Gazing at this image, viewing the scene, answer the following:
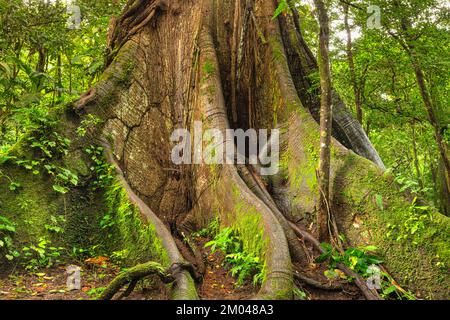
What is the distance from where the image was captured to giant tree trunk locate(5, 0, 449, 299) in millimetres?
3814

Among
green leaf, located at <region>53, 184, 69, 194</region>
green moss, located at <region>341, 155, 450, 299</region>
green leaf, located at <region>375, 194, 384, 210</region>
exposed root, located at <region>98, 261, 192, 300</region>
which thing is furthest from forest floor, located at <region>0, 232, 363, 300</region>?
green leaf, located at <region>375, 194, 384, 210</region>

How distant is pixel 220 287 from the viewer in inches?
145

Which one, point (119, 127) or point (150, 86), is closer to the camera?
point (119, 127)

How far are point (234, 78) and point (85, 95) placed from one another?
7.75ft

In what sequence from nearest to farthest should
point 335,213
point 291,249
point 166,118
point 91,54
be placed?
1. point 291,249
2. point 335,213
3. point 166,118
4. point 91,54

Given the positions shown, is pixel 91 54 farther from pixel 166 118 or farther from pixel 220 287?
pixel 220 287

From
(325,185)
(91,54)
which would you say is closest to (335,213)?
(325,185)

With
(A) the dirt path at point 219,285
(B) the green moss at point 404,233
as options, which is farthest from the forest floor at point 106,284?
(B) the green moss at point 404,233

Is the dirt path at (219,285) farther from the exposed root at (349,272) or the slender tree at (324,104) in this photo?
the slender tree at (324,104)

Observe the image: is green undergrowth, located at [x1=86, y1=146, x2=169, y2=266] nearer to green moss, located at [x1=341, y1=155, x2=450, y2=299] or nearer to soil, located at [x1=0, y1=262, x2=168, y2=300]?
soil, located at [x1=0, y1=262, x2=168, y2=300]
